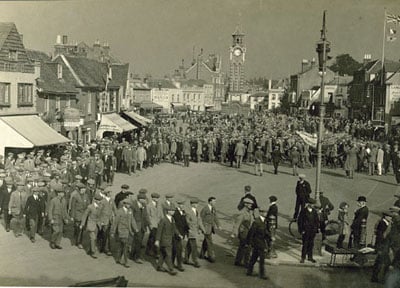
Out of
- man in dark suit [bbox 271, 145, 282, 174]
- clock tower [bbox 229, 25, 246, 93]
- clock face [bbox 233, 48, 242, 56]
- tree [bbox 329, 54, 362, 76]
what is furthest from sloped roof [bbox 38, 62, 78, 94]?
tree [bbox 329, 54, 362, 76]

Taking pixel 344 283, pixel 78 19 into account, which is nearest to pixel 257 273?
pixel 344 283

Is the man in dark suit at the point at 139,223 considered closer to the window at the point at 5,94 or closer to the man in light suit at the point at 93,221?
the man in light suit at the point at 93,221

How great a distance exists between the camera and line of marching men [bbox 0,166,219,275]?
5.79 metres

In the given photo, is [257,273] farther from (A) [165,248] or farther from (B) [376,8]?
(B) [376,8]

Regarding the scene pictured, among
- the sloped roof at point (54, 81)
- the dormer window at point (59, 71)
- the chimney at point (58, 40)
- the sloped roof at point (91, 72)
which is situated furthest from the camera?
the sloped roof at point (91, 72)

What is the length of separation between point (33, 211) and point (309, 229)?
136 inches

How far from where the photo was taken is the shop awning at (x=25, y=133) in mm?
7656

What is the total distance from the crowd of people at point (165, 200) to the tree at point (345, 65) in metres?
1.38

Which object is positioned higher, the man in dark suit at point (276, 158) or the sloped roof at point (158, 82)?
the sloped roof at point (158, 82)

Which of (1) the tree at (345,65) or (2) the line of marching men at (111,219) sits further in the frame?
(1) the tree at (345,65)

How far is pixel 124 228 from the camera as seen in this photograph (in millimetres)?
5867

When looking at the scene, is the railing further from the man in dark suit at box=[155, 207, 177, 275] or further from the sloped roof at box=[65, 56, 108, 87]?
the man in dark suit at box=[155, 207, 177, 275]

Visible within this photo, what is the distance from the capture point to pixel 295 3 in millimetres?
6082

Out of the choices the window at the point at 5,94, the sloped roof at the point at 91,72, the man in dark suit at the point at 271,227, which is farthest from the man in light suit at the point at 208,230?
the sloped roof at the point at 91,72
